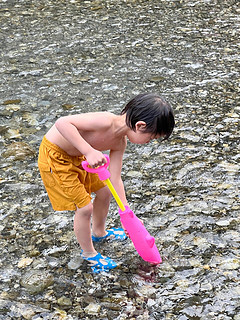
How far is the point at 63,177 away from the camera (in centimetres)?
295

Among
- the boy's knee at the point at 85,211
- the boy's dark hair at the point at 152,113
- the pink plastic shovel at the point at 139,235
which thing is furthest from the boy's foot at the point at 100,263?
the boy's dark hair at the point at 152,113

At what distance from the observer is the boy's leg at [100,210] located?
3.27 m

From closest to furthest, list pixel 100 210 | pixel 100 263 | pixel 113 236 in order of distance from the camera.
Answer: pixel 100 263
pixel 100 210
pixel 113 236

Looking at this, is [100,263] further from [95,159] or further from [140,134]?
[140,134]

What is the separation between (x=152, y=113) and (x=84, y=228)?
2.84ft

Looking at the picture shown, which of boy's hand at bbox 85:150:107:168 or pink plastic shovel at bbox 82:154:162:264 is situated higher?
boy's hand at bbox 85:150:107:168

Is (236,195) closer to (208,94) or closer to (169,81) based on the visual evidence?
(208,94)

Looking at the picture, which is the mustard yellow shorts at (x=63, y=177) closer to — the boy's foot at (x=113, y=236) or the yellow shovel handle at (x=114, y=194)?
the yellow shovel handle at (x=114, y=194)

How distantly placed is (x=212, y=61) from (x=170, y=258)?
3.90 meters

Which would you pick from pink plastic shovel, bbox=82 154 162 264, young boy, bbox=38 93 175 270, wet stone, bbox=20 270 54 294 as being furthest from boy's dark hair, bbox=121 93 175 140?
wet stone, bbox=20 270 54 294

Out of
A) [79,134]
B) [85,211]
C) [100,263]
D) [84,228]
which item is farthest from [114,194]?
[100,263]

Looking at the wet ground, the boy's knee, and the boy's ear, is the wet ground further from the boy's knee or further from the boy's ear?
the boy's ear

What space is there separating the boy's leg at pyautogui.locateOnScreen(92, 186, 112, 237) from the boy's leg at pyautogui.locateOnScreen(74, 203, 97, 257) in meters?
0.24

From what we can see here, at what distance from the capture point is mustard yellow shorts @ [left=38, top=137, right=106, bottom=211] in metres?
2.96
